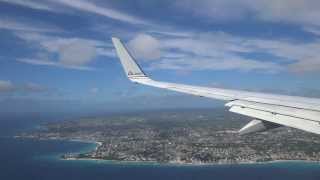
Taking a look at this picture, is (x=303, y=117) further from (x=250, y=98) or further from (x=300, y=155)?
(x=300, y=155)

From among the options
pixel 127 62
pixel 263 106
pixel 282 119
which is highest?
pixel 127 62

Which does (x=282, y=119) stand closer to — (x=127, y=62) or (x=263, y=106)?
(x=263, y=106)

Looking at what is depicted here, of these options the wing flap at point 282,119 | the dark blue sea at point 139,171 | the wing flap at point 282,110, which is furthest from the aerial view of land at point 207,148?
the wing flap at point 282,119

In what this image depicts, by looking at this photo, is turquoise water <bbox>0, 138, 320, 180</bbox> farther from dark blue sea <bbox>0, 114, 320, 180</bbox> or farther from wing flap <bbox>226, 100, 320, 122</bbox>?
wing flap <bbox>226, 100, 320, 122</bbox>

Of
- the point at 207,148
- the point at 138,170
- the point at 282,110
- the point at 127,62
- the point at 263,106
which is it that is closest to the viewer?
the point at 282,110

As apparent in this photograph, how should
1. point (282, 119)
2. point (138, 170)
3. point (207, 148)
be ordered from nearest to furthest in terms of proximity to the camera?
point (282, 119) < point (138, 170) < point (207, 148)

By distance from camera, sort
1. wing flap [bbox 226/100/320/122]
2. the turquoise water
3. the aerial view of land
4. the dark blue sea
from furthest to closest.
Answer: the aerial view of land
the turquoise water
the dark blue sea
wing flap [bbox 226/100/320/122]

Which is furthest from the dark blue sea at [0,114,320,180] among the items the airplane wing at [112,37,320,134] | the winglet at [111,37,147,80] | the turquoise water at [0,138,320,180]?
the airplane wing at [112,37,320,134]

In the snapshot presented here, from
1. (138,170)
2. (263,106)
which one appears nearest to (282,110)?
(263,106)

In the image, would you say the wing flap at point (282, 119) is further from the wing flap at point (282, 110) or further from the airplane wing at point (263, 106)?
the wing flap at point (282, 110)
